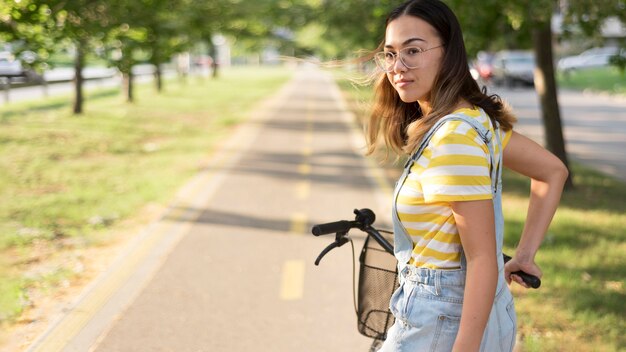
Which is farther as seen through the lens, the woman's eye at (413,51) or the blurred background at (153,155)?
the blurred background at (153,155)

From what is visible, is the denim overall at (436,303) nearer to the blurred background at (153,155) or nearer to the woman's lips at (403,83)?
the woman's lips at (403,83)

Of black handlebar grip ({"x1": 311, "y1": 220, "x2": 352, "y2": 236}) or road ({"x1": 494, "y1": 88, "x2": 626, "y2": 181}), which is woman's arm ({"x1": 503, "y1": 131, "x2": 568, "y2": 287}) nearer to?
black handlebar grip ({"x1": 311, "y1": 220, "x2": 352, "y2": 236})

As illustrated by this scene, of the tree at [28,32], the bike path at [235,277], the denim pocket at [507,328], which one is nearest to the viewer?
the denim pocket at [507,328]

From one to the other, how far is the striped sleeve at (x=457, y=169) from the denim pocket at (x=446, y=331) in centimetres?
37

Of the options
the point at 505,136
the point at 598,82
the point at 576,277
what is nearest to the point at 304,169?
the point at 576,277

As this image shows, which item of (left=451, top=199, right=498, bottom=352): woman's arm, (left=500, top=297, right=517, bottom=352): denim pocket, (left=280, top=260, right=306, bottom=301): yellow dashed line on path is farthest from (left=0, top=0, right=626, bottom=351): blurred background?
(left=280, top=260, right=306, bottom=301): yellow dashed line on path

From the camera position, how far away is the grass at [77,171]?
294 inches

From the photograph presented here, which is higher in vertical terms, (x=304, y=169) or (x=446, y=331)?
(x=446, y=331)

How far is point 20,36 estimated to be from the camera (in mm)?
8344

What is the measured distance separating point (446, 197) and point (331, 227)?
33.1 inches

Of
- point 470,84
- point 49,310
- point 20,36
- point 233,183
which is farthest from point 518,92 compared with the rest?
point 470,84

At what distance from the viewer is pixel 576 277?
6.12m

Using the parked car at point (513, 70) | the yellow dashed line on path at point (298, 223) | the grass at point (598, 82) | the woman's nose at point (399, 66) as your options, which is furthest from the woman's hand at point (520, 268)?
the parked car at point (513, 70)

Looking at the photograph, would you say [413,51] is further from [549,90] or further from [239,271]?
[549,90]
